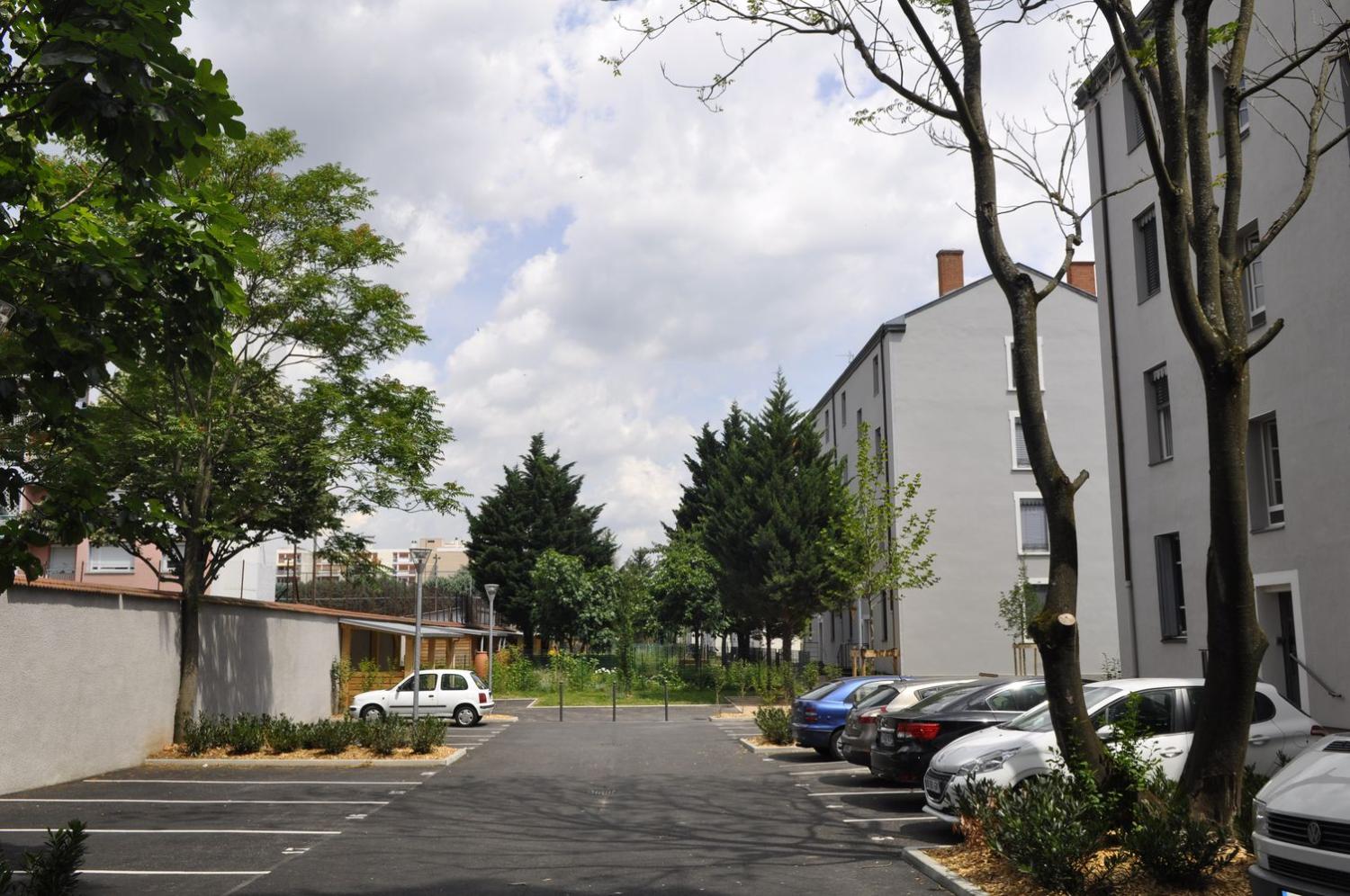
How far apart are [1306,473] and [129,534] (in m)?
16.1

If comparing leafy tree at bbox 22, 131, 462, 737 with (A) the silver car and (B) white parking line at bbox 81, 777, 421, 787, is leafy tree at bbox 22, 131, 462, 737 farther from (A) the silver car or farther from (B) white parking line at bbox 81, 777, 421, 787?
(A) the silver car

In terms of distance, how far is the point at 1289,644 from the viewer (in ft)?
57.5

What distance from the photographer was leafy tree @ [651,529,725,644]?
50.4 m

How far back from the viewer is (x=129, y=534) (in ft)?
19.4

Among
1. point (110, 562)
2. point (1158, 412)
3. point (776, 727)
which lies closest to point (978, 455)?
point (1158, 412)

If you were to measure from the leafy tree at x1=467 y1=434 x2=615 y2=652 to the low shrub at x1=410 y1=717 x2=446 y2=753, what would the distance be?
39180mm

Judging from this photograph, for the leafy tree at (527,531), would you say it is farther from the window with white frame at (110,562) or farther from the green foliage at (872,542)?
the green foliage at (872,542)

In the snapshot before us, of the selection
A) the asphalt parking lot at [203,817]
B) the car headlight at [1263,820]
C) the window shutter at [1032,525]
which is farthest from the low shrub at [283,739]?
the window shutter at [1032,525]

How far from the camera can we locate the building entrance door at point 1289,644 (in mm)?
17172

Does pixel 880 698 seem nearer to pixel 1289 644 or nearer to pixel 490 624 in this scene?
pixel 1289 644

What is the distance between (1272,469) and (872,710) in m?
7.46

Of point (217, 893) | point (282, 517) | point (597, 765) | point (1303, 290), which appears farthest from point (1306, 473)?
point (282, 517)

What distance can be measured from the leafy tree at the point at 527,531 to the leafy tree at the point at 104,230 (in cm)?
5493

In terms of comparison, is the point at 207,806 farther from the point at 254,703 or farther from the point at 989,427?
the point at 989,427
